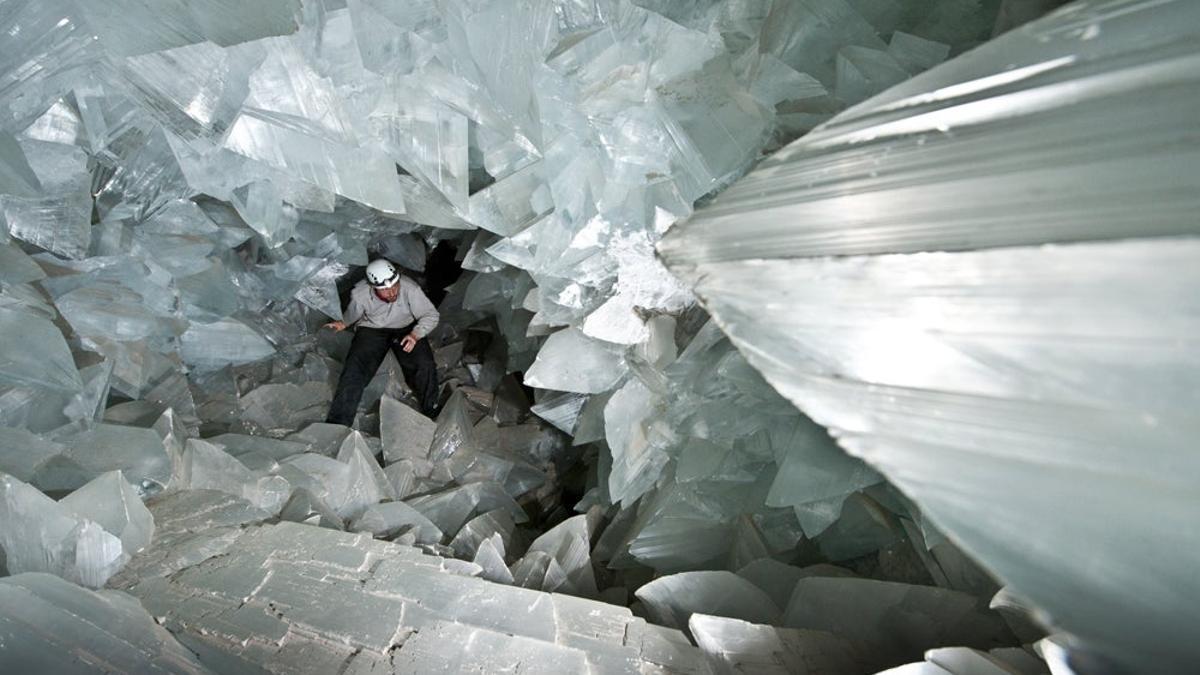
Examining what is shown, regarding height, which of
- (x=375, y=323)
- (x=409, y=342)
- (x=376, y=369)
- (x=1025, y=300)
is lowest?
(x=376, y=369)

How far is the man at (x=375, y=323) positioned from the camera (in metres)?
4.18

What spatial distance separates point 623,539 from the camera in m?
3.10

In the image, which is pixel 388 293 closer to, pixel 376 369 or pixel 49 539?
pixel 376 369

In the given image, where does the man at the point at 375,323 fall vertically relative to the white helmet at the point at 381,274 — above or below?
below

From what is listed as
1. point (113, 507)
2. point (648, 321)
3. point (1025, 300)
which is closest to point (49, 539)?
point (113, 507)

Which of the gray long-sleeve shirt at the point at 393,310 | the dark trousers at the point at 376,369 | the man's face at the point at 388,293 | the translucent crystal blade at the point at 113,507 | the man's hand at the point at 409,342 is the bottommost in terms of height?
the dark trousers at the point at 376,369

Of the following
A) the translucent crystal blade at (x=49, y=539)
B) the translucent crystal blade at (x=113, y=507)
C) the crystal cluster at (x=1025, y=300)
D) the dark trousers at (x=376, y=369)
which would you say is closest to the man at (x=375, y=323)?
the dark trousers at (x=376, y=369)

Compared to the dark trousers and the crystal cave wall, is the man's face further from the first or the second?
the crystal cave wall

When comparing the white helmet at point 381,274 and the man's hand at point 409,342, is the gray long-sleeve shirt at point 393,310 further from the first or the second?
the white helmet at point 381,274

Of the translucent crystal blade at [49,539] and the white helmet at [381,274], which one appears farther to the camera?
the white helmet at [381,274]

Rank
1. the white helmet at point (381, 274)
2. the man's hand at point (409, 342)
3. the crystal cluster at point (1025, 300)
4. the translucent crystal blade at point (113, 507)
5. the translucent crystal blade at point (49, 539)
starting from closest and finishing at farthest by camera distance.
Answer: the crystal cluster at point (1025, 300) < the translucent crystal blade at point (49, 539) < the translucent crystal blade at point (113, 507) < the white helmet at point (381, 274) < the man's hand at point (409, 342)

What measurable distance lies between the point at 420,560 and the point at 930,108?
1997mm

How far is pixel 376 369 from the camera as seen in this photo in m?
4.42

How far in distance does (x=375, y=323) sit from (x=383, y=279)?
1.00ft
